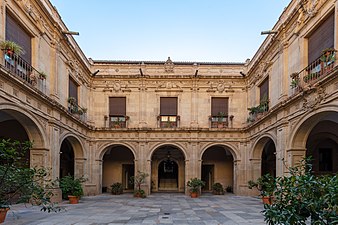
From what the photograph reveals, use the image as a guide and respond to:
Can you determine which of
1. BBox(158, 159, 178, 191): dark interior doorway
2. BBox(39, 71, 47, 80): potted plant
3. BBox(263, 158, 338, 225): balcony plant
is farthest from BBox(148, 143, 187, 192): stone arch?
BBox(263, 158, 338, 225): balcony plant

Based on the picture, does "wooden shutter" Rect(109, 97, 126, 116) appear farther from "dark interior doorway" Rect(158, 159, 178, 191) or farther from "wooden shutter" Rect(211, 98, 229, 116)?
"wooden shutter" Rect(211, 98, 229, 116)

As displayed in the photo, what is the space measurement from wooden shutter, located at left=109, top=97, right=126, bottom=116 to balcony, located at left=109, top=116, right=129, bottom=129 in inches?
10.6

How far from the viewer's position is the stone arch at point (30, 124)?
10170 millimetres

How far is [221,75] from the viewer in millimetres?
19609

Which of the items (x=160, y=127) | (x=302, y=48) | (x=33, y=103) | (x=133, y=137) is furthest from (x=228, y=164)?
(x=33, y=103)

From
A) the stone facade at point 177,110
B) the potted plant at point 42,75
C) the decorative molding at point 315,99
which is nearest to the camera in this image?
the decorative molding at point 315,99

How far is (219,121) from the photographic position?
64.2ft

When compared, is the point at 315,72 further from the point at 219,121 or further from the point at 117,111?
the point at 117,111

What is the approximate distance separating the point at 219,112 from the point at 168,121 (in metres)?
3.47

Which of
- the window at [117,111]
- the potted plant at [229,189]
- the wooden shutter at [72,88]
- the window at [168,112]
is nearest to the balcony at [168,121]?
the window at [168,112]

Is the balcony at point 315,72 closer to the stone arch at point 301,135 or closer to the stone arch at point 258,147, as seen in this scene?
the stone arch at point 301,135

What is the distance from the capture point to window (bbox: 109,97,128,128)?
19.5m

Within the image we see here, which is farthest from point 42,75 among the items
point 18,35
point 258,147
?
point 258,147

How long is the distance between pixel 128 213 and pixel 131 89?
404 inches
